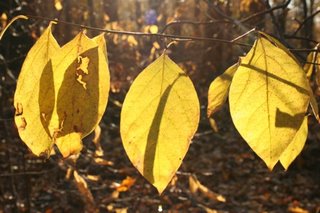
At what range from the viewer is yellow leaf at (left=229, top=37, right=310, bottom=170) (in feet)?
1.64

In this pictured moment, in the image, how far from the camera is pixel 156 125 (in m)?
0.53

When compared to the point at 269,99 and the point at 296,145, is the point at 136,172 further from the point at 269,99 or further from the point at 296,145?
the point at 269,99

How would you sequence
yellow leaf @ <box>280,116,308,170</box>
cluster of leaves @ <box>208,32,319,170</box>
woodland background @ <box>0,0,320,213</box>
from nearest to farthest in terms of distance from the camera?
1. cluster of leaves @ <box>208,32,319,170</box>
2. yellow leaf @ <box>280,116,308,170</box>
3. woodland background @ <box>0,0,320,213</box>

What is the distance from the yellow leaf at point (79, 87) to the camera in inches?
20.8

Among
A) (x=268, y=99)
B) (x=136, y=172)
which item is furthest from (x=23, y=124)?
(x=136, y=172)

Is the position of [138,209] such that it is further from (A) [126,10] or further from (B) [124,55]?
(A) [126,10]

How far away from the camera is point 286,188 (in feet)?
14.7

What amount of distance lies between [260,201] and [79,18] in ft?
8.09

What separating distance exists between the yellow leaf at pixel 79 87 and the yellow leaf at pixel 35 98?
1 centimetres

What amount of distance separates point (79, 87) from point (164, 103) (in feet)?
0.33

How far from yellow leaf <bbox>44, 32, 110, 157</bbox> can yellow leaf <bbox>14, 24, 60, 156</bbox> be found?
0.5 inches

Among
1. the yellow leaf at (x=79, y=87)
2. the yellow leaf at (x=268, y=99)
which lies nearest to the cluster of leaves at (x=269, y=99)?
the yellow leaf at (x=268, y=99)

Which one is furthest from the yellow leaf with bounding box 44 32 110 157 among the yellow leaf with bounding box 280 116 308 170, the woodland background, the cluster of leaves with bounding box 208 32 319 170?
the woodland background

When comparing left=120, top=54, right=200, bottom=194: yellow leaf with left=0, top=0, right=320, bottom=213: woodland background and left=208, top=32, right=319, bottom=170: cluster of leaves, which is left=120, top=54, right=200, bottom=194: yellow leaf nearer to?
left=208, top=32, right=319, bottom=170: cluster of leaves
